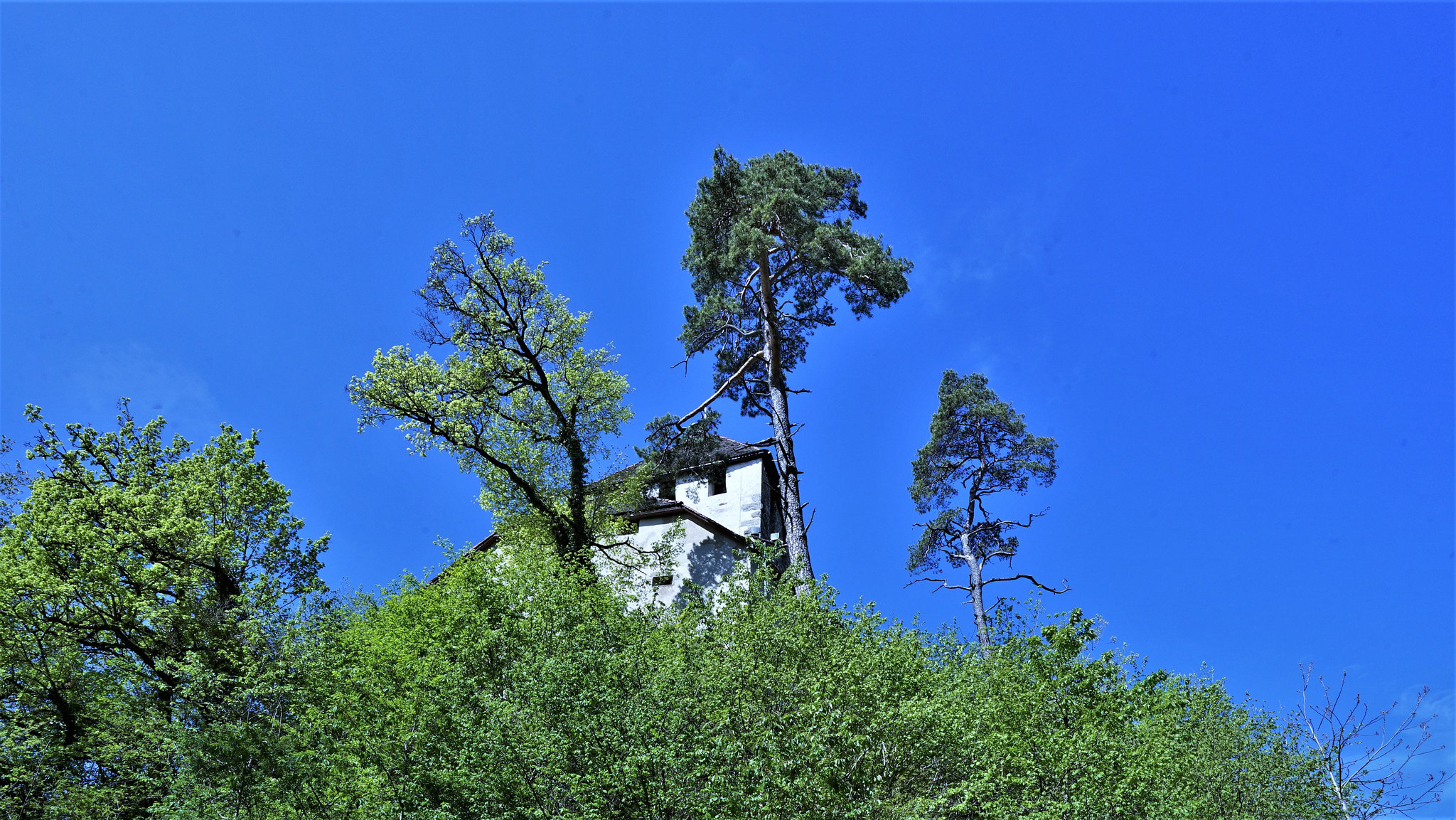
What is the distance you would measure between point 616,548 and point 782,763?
650 inches

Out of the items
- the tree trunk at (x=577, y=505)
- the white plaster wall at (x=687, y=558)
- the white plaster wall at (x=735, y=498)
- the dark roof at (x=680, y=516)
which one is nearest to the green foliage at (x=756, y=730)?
the tree trunk at (x=577, y=505)

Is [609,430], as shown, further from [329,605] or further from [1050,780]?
[1050,780]

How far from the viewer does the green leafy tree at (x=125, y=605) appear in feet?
59.7

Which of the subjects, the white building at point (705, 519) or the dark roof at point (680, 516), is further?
the dark roof at point (680, 516)

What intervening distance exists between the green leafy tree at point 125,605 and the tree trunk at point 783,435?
13390 millimetres

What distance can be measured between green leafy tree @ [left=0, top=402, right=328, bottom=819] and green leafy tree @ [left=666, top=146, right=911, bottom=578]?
1213 centimetres

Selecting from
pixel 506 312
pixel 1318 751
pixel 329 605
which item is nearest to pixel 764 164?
pixel 506 312

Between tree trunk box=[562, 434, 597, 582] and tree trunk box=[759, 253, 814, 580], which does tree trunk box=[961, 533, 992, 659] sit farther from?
tree trunk box=[562, 434, 597, 582]

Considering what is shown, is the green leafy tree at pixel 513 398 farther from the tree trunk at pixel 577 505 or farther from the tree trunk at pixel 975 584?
the tree trunk at pixel 975 584

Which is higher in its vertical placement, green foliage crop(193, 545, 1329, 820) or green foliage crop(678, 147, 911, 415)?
green foliage crop(678, 147, 911, 415)

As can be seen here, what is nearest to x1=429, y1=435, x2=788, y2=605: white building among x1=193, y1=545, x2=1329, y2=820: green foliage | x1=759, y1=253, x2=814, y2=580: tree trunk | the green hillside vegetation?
x1=759, y1=253, x2=814, y2=580: tree trunk

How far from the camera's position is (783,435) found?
24453 mm

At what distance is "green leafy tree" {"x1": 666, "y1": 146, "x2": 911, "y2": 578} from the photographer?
81.0 feet

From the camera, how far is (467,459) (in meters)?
25.6
